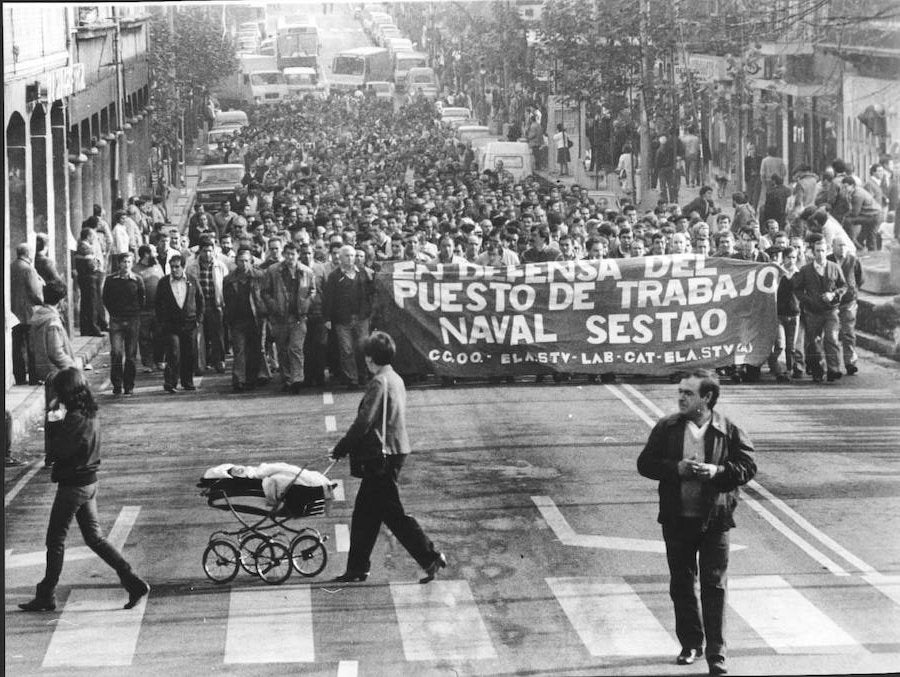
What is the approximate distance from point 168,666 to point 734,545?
4.22 meters

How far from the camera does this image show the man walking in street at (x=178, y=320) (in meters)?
18.1

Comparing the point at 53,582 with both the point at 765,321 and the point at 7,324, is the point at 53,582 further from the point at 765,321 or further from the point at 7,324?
the point at 765,321

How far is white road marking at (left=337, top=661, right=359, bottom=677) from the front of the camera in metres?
11.3

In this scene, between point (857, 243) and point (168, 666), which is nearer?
point (168, 666)

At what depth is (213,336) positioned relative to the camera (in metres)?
18.7

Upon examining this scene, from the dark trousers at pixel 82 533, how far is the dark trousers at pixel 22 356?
323 cm

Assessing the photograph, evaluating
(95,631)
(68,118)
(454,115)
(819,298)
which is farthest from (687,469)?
(68,118)

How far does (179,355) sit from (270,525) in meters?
5.63

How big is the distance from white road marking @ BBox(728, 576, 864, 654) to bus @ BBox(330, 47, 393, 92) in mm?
5440

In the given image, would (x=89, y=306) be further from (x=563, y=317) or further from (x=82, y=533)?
(x=82, y=533)

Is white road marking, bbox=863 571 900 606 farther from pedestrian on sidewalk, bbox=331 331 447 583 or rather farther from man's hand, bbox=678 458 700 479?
pedestrian on sidewalk, bbox=331 331 447 583

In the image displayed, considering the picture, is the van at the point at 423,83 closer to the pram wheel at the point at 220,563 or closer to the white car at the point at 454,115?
the white car at the point at 454,115

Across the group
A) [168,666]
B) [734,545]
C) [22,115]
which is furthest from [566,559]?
[22,115]

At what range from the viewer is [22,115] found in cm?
1599
